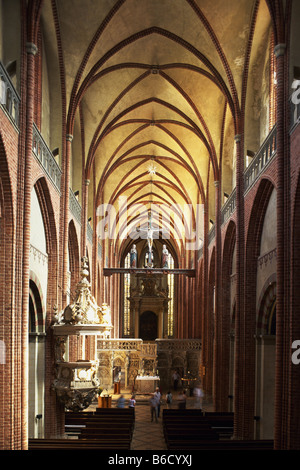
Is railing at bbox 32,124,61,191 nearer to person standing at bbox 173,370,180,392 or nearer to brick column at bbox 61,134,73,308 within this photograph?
brick column at bbox 61,134,73,308

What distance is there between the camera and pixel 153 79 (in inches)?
942

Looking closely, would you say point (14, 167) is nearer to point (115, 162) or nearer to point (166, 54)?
point (166, 54)

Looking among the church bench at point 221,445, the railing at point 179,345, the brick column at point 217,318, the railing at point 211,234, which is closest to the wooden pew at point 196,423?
the church bench at point 221,445

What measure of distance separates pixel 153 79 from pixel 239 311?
37.6ft

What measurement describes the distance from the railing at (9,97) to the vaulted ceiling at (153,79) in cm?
516

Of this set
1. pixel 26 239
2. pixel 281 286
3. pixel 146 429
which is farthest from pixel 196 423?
pixel 26 239

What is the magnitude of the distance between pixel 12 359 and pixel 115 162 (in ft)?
65.6

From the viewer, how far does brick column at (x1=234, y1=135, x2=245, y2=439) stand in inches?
697

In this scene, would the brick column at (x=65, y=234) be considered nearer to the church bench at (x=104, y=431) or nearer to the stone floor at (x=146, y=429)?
the church bench at (x=104, y=431)

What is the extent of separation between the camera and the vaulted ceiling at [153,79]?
1797 cm
